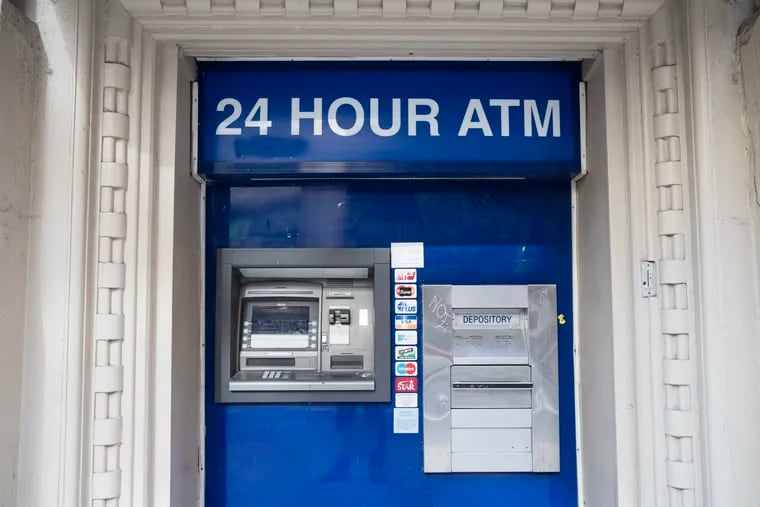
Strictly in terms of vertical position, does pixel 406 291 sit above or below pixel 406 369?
above

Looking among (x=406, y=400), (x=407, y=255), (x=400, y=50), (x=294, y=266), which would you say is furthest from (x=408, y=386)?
(x=400, y=50)

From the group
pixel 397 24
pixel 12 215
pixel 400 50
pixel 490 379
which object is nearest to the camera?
pixel 12 215

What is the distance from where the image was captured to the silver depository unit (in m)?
2.42

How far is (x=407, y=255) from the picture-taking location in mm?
2527

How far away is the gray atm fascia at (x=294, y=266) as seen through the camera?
8.02 feet

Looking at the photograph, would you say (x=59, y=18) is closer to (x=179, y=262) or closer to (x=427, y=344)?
(x=179, y=262)

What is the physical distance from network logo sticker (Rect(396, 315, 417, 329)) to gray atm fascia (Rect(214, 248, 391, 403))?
6 cm

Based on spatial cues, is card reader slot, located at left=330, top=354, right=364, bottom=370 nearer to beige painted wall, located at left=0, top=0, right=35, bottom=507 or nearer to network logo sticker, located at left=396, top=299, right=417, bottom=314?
network logo sticker, located at left=396, top=299, right=417, bottom=314

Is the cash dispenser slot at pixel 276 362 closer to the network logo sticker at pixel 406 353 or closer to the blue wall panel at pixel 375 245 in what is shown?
the blue wall panel at pixel 375 245

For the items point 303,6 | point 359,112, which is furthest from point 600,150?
point 303,6

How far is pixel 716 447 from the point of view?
183cm

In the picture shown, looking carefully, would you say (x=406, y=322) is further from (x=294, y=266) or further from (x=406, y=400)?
(x=294, y=266)

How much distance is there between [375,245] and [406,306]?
328 mm

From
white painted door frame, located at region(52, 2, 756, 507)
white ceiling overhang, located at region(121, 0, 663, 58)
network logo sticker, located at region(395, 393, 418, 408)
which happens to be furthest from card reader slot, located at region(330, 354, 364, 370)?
white ceiling overhang, located at region(121, 0, 663, 58)
